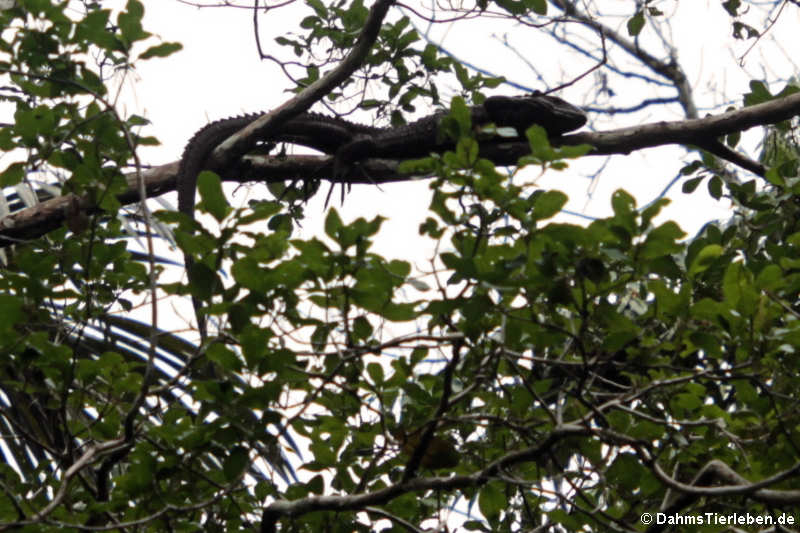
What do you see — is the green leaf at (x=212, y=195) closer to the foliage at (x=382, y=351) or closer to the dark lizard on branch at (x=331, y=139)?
the foliage at (x=382, y=351)

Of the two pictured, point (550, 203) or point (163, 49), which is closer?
point (550, 203)

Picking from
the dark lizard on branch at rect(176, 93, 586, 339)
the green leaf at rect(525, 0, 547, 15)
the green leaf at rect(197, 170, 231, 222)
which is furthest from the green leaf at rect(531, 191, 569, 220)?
the dark lizard on branch at rect(176, 93, 586, 339)

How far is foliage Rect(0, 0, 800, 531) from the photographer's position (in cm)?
206

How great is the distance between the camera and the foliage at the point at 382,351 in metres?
2.06

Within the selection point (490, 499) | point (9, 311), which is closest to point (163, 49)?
point (9, 311)

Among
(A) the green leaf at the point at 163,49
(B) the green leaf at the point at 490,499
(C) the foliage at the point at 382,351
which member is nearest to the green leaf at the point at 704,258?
(C) the foliage at the point at 382,351

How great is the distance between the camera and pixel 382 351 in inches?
92.0

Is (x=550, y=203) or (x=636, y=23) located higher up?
(x=636, y=23)

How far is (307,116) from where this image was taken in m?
4.79

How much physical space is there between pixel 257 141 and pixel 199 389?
2.11 m

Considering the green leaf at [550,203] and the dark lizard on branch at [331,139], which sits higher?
the dark lizard on branch at [331,139]

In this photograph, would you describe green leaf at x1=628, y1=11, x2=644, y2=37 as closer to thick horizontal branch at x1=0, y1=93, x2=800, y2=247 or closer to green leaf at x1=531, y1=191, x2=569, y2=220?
thick horizontal branch at x1=0, y1=93, x2=800, y2=247

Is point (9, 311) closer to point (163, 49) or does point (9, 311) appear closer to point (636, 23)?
point (163, 49)

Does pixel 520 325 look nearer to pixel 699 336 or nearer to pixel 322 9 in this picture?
pixel 699 336
